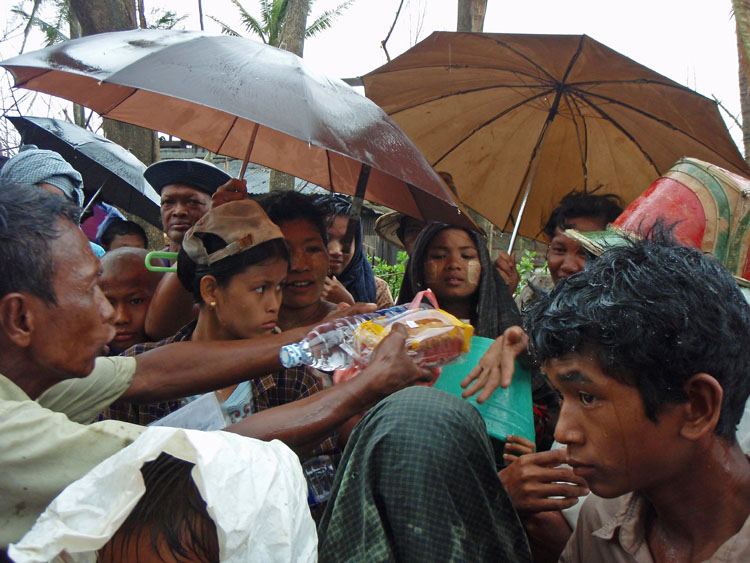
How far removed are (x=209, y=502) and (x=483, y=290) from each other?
2.27m

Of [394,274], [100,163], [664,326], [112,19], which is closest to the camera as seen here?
[664,326]

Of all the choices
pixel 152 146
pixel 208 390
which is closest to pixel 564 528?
pixel 208 390

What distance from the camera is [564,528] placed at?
Answer: 1.93 m

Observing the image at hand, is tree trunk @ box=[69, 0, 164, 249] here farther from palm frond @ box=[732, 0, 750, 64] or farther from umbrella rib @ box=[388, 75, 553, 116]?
palm frond @ box=[732, 0, 750, 64]

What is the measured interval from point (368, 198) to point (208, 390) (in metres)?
1.53

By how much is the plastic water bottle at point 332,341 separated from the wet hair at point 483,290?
2.92ft

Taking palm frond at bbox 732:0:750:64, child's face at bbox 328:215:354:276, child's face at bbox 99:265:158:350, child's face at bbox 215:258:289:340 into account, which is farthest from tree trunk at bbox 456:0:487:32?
child's face at bbox 215:258:289:340

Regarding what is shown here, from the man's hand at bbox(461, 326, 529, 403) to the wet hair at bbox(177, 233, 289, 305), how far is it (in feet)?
3.02

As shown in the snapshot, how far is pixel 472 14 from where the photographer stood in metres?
6.96

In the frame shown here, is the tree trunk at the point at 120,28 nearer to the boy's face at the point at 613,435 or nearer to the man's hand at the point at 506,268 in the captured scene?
the man's hand at the point at 506,268

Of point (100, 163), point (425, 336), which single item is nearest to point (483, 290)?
point (425, 336)

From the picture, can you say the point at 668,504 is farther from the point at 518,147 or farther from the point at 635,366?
the point at 518,147

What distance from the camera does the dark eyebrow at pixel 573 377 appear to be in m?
1.49

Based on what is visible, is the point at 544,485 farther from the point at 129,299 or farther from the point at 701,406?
the point at 129,299
